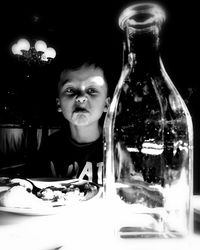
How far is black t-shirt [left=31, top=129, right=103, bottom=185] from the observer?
120 cm

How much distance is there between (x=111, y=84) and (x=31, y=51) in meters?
1.87

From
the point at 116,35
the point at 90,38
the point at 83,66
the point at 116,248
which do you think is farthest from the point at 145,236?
the point at 90,38

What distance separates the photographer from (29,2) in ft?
8.47

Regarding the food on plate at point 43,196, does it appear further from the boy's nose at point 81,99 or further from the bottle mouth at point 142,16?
the boy's nose at point 81,99

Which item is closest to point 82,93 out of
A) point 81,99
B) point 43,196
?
point 81,99

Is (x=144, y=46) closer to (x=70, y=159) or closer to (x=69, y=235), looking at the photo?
(x=69, y=235)

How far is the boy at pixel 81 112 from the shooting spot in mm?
1204

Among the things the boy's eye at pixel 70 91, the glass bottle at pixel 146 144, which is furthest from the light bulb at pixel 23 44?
the glass bottle at pixel 146 144

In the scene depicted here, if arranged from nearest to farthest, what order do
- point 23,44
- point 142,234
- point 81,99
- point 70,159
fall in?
point 142,234, point 81,99, point 70,159, point 23,44

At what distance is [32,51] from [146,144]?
2.81m

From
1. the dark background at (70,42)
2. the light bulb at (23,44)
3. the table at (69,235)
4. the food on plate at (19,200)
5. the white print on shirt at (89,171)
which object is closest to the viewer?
the table at (69,235)

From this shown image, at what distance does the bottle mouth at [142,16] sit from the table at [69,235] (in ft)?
0.78

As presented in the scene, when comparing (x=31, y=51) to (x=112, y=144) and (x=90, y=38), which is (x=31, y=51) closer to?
(x=90, y=38)

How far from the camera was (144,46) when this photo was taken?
315 millimetres
